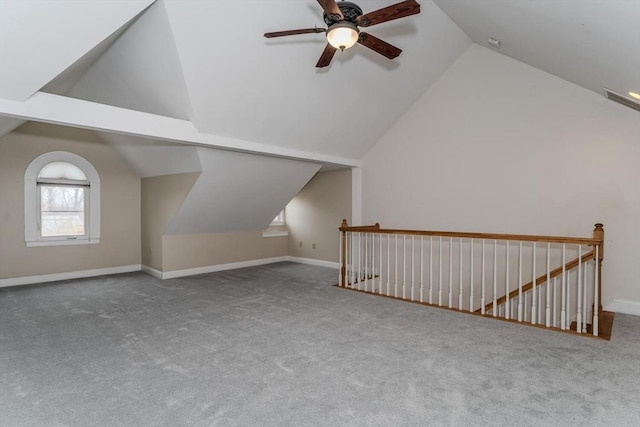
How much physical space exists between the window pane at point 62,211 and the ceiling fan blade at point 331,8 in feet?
18.5

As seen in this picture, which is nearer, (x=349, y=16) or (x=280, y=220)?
(x=349, y=16)

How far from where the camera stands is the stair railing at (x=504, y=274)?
11.6ft

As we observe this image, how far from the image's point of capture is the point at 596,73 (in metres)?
3.44

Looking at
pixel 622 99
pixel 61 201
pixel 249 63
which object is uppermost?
pixel 249 63

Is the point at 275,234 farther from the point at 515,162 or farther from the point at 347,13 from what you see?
the point at 347,13

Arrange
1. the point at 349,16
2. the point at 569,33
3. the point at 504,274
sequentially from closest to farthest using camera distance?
the point at 349,16 < the point at 569,33 < the point at 504,274

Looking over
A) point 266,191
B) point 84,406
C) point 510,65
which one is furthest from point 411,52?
point 84,406

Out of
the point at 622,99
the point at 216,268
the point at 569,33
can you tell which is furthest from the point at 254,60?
the point at 216,268

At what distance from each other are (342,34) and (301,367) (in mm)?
2577

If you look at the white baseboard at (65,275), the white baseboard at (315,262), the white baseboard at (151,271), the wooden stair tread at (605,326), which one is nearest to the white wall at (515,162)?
the wooden stair tread at (605,326)

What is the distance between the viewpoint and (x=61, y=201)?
228 inches

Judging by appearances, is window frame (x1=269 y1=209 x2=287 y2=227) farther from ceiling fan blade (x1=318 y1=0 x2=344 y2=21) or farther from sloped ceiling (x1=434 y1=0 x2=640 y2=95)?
ceiling fan blade (x1=318 y1=0 x2=344 y2=21)

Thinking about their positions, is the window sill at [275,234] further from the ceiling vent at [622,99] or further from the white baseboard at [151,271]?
the ceiling vent at [622,99]

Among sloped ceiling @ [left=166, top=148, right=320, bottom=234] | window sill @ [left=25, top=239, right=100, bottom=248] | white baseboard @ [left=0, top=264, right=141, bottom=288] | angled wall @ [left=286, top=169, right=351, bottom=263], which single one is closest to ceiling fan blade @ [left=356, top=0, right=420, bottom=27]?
sloped ceiling @ [left=166, top=148, right=320, bottom=234]
